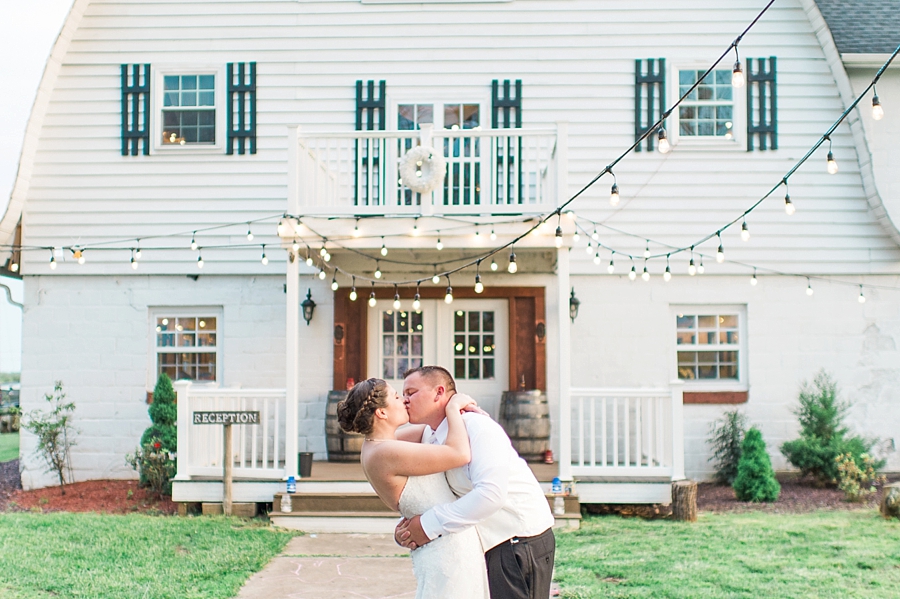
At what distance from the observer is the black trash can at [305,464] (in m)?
8.71

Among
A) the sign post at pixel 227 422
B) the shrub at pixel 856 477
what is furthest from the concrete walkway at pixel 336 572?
the shrub at pixel 856 477

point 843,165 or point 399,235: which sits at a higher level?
point 843,165

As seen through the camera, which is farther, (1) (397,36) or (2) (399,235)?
(1) (397,36)

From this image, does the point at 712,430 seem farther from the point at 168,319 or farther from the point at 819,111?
the point at 168,319

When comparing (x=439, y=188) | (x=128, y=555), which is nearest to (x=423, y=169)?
(x=439, y=188)

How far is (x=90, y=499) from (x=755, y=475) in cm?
778

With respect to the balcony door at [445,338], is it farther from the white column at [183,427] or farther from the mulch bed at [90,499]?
the mulch bed at [90,499]

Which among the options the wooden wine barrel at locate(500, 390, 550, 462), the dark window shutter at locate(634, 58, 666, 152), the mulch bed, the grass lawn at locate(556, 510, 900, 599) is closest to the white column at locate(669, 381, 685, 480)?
the grass lawn at locate(556, 510, 900, 599)

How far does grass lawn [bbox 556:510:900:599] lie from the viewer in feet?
19.2

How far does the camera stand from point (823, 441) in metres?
9.98

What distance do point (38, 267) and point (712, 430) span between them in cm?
907

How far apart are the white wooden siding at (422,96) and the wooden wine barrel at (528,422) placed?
6.88 feet

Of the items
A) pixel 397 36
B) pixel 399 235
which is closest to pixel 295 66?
pixel 397 36

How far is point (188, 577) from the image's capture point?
6234 mm
